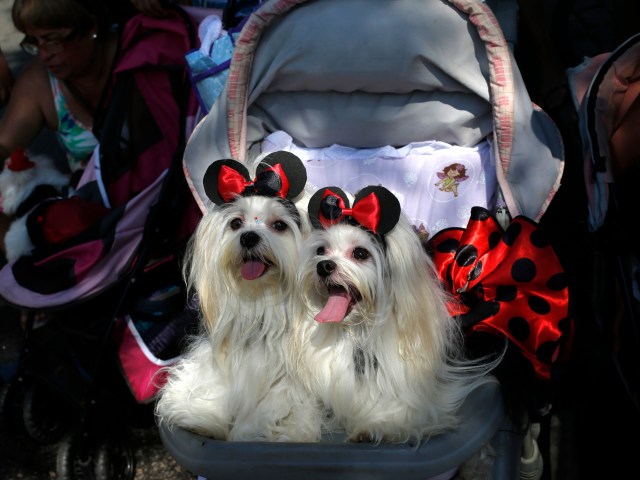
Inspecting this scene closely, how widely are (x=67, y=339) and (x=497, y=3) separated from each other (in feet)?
6.63

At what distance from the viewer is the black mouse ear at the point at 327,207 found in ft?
5.99

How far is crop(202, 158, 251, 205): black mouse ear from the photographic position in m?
1.97

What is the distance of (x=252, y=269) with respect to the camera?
1847 millimetres

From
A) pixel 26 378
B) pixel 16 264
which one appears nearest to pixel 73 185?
pixel 16 264

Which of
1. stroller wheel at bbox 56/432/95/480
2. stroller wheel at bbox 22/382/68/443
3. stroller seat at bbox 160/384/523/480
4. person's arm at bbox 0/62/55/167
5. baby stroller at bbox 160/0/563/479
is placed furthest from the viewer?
person's arm at bbox 0/62/55/167

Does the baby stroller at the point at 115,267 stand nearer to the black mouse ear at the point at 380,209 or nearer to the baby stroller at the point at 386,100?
the baby stroller at the point at 386,100

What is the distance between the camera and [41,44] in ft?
9.21

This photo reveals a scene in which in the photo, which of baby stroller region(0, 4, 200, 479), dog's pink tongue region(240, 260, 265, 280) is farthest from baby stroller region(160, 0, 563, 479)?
dog's pink tongue region(240, 260, 265, 280)

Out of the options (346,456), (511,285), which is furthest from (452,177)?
(346,456)

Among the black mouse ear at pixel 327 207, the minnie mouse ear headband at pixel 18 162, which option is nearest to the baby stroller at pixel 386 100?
the black mouse ear at pixel 327 207

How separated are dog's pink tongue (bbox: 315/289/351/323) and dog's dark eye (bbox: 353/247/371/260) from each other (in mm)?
87

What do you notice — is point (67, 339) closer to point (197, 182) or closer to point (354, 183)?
point (197, 182)

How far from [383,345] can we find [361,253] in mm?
239

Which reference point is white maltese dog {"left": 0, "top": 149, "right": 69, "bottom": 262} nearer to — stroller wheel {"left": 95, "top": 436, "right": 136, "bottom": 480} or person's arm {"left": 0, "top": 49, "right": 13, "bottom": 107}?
person's arm {"left": 0, "top": 49, "right": 13, "bottom": 107}
